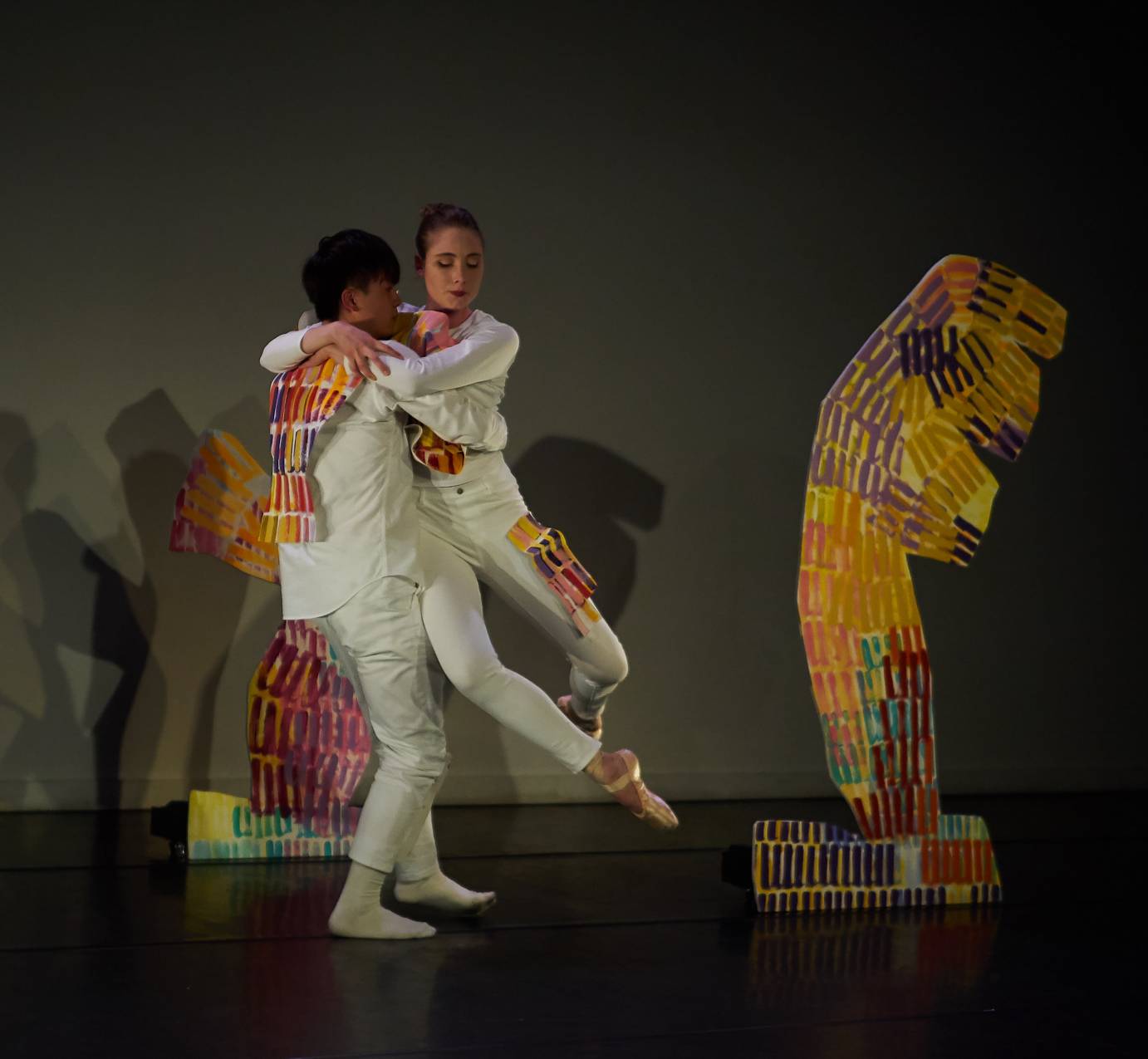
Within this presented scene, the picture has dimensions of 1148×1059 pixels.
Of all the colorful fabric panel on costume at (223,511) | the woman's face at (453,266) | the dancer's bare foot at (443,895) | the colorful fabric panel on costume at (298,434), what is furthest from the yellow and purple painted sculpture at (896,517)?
the colorful fabric panel on costume at (223,511)

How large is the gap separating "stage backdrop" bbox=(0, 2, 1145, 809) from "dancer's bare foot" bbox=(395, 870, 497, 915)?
1727 millimetres

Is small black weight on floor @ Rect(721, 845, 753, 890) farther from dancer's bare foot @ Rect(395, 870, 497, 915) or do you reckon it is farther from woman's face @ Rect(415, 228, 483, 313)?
woman's face @ Rect(415, 228, 483, 313)

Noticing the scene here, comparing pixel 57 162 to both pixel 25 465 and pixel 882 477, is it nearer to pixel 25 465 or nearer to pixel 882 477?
pixel 25 465

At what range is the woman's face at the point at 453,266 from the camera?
338cm

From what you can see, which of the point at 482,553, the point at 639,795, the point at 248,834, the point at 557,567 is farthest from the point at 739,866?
the point at 248,834

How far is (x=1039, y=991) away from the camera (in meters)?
2.86

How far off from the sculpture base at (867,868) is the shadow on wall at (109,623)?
2130 mm

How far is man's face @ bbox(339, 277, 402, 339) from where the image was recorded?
3.19 meters

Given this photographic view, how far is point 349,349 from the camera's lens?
3.07 meters

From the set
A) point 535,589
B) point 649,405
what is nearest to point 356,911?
point 535,589

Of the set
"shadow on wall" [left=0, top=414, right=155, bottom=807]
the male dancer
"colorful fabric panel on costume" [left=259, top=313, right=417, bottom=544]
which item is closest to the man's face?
the male dancer

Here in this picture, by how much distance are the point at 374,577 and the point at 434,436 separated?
0.42m

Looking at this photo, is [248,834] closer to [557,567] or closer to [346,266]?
[557,567]

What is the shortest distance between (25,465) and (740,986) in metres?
2.98
